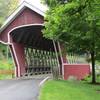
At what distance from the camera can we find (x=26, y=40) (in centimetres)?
3334

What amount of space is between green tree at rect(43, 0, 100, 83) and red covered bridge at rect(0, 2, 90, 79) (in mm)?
6275

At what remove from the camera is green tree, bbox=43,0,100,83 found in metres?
13.4

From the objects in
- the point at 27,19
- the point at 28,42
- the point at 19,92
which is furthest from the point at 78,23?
the point at 28,42

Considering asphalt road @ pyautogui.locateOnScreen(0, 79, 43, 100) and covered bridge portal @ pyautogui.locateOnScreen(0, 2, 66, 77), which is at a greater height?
covered bridge portal @ pyautogui.locateOnScreen(0, 2, 66, 77)

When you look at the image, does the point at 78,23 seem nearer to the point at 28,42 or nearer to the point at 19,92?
the point at 19,92

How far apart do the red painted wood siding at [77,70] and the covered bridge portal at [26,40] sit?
2.04 feet

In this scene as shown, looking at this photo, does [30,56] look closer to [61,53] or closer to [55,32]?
[61,53]

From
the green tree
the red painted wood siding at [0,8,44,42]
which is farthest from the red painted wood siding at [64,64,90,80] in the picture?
the green tree

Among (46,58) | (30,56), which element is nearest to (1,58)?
(46,58)

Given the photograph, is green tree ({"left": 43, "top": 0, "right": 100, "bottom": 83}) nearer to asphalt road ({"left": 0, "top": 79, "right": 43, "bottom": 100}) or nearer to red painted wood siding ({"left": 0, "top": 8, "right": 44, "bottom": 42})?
asphalt road ({"left": 0, "top": 79, "right": 43, "bottom": 100})

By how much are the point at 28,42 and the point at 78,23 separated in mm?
17939

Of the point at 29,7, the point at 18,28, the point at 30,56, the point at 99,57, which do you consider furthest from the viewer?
the point at 30,56

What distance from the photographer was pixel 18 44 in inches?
1258

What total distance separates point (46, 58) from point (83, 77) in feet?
32.2
